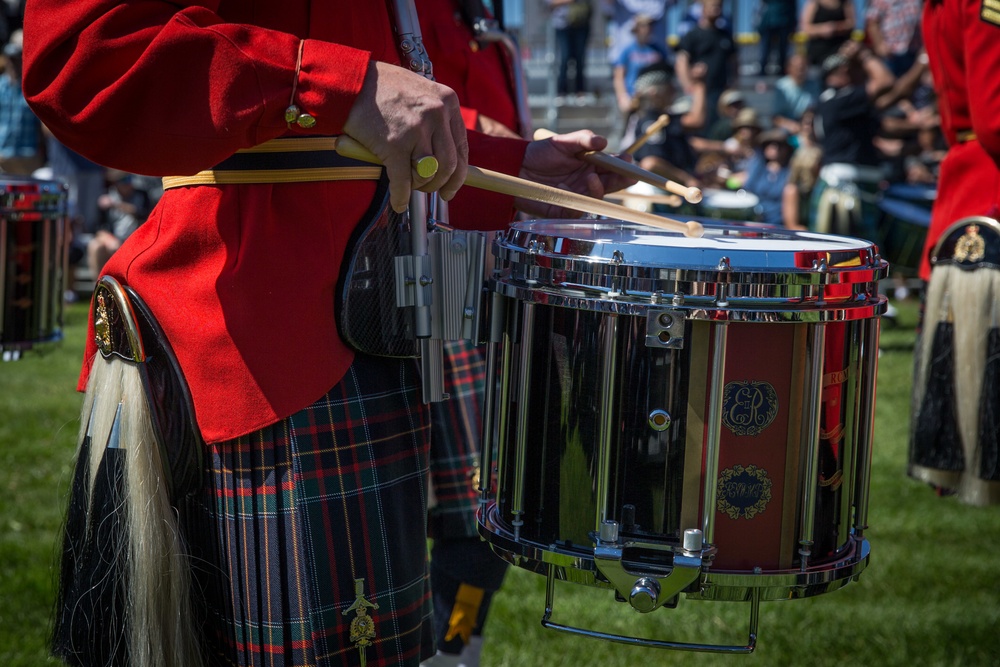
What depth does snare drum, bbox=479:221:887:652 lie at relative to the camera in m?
1.44

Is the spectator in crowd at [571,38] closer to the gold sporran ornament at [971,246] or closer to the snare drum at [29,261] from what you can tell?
the snare drum at [29,261]

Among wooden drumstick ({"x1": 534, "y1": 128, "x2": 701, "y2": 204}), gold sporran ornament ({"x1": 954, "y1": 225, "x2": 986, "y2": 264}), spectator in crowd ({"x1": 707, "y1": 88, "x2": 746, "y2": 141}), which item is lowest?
gold sporran ornament ({"x1": 954, "y1": 225, "x2": 986, "y2": 264})

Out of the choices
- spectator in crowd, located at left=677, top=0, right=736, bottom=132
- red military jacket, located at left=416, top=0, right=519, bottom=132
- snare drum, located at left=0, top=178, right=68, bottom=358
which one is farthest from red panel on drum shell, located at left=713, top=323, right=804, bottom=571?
spectator in crowd, located at left=677, top=0, right=736, bottom=132

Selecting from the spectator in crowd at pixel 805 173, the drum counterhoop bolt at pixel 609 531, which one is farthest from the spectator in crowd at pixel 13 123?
the drum counterhoop bolt at pixel 609 531

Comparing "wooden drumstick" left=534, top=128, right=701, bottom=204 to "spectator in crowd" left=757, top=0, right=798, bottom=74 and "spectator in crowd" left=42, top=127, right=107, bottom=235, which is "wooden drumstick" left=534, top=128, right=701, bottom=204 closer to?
"spectator in crowd" left=42, top=127, right=107, bottom=235

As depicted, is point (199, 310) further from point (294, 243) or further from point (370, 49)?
point (370, 49)

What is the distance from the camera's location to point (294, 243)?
151 centimetres

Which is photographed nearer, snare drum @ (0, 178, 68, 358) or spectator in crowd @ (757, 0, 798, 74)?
snare drum @ (0, 178, 68, 358)

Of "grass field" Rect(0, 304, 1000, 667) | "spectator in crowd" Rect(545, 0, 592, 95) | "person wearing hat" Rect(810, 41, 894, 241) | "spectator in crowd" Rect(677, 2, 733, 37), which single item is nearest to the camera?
"grass field" Rect(0, 304, 1000, 667)

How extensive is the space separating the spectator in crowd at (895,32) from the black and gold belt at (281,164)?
34.4 feet

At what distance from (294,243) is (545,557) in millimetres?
552

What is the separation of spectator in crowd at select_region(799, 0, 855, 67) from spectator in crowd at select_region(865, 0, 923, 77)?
1.21 feet

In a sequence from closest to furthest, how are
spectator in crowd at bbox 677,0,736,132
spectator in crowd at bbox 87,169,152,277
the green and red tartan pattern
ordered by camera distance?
the green and red tartan pattern < spectator in crowd at bbox 87,169,152,277 < spectator in crowd at bbox 677,0,736,132

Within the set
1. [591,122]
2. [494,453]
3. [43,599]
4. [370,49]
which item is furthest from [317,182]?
[591,122]
